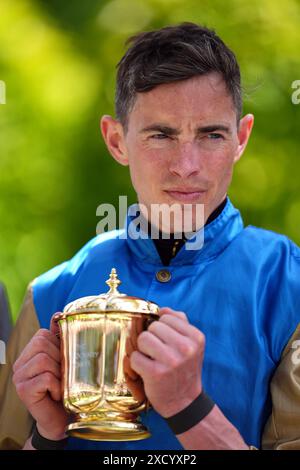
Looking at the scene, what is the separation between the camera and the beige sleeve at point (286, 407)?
3420 mm

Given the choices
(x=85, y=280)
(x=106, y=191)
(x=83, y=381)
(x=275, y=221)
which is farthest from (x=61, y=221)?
(x=83, y=381)

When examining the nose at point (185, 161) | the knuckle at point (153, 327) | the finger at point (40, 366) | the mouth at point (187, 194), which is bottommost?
the finger at point (40, 366)

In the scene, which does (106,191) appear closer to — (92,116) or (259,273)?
(92,116)

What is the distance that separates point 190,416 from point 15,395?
86 cm

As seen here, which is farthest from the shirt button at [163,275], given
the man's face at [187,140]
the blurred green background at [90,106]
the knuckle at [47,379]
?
the blurred green background at [90,106]

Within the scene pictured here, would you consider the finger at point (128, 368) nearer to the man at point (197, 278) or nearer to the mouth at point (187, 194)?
the man at point (197, 278)

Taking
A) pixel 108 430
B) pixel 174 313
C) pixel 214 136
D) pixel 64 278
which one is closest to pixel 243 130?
pixel 214 136

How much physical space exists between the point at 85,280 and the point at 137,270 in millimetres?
183

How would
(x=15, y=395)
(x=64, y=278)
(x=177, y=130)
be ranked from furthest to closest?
(x=64, y=278), (x=15, y=395), (x=177, y=130)

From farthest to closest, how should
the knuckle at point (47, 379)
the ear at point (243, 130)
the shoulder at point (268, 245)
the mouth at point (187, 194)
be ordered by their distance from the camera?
the ear at point (243, 130)
the shoulder at point (268, 245)
the mouth at point (187, 194)
the knuckle at point (47, 379)

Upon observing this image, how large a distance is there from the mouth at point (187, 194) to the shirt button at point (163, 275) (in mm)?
270

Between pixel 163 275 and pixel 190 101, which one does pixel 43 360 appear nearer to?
pixel 163 275

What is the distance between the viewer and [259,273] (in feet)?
12.1

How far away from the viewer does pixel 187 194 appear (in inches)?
144
